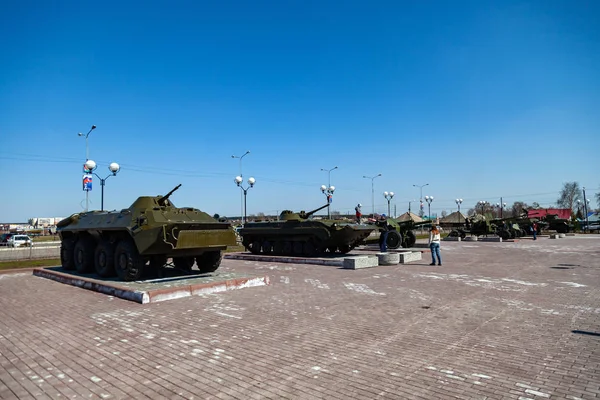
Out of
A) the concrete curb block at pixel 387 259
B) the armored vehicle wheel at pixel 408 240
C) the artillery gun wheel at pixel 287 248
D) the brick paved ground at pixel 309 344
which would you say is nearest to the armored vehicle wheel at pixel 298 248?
the artillery gun wheel at pixel 287 248

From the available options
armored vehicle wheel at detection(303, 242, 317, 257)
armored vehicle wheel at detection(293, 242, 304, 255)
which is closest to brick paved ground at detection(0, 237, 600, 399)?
armored vehicle wheel at detection(303, 242, 317, 257)

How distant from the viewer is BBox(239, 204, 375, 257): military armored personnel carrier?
17.5 m

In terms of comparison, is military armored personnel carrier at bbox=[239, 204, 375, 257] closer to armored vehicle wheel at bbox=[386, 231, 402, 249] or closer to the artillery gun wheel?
the artillery gun wheel

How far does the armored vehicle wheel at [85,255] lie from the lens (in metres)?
12.8

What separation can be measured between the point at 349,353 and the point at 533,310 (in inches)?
173

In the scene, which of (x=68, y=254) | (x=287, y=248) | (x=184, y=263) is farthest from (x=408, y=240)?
(x=68, y=254)

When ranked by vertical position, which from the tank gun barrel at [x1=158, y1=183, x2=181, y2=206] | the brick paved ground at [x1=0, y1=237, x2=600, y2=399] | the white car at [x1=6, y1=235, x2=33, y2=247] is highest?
the tank gun barrel at [x1=158, y1=183, x2=181, y2=206]

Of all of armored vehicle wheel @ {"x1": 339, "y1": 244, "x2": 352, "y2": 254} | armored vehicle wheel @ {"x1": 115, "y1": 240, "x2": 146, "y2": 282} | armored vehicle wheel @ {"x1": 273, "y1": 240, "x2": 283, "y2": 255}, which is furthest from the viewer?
armored vehicle wheel @ {"x1": 273, "y1": 240, "x2": 283, "y2": 255}

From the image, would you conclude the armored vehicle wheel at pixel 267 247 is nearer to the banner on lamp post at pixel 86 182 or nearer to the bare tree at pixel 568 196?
the banner on lamp post at pixel 86 182

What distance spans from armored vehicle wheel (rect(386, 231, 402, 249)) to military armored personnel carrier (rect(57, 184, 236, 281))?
1250cm

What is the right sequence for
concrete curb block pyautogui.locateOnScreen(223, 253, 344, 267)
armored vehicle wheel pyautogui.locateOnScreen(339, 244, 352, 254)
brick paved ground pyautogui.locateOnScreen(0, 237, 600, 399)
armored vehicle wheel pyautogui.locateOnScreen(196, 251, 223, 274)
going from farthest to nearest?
1. armored vehicle wheel pyautogui.locateOnScreen(339, 244, 352, 254)
2. concrete curb block pyautogui.locateOnScreen(223, 253, 344, 267)
3. armored vehicle wheel pyautogui.locateOnScreen(196, 251, 223, 274)
4. brick paved ground pyautogui.locateOnScreen(0, 237, 600, 399)

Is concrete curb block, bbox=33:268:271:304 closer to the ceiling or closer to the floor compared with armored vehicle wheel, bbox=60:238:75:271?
closer to the floor

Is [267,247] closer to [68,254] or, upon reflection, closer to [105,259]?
[68,254]

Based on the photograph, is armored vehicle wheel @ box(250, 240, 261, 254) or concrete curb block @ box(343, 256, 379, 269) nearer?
concrete curb block @ box(343, 256, 379, 269)
